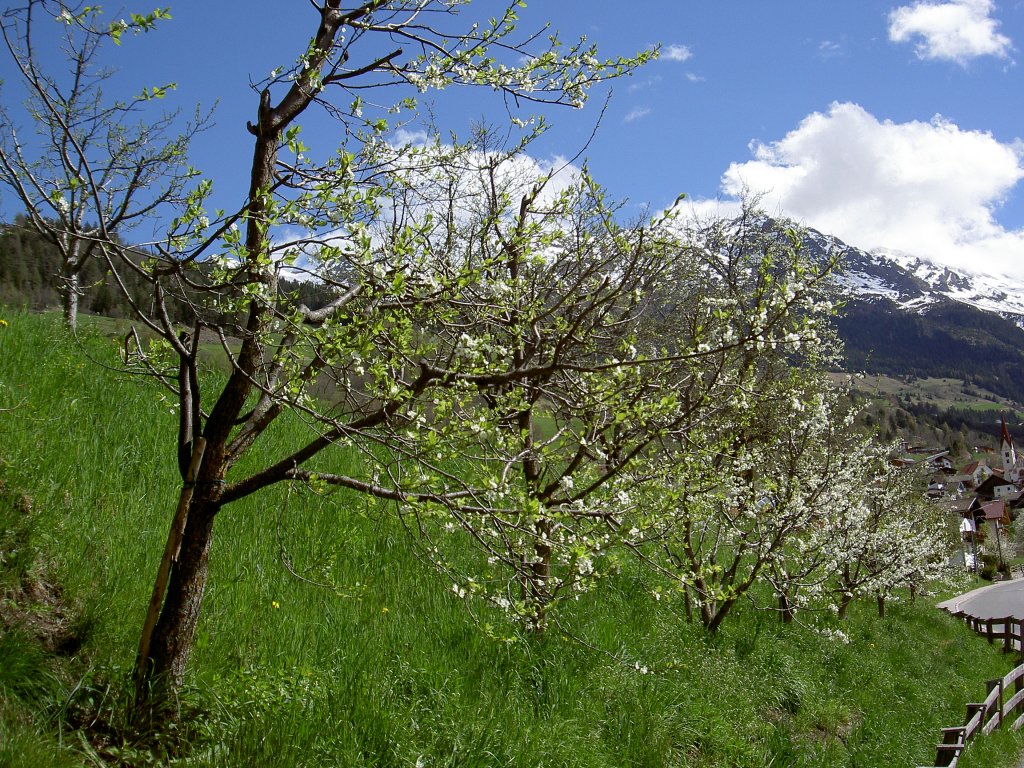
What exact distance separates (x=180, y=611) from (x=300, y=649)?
3.66 ft

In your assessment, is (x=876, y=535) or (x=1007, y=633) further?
(x=1007, y=633)

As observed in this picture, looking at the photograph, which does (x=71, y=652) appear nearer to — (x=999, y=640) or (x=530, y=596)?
(x=530, y=596)

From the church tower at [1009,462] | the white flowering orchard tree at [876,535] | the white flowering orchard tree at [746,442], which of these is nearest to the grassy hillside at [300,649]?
the white flowering orchard tree at [746,442]

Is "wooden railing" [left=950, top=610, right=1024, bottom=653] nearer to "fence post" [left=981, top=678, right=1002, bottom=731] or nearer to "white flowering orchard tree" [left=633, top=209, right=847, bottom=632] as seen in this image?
"fence post" [left=981, top=678, right=1002, bottom=731]

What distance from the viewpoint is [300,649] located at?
418cm

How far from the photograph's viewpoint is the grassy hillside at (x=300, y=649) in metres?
3.29

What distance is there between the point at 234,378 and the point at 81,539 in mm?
1932

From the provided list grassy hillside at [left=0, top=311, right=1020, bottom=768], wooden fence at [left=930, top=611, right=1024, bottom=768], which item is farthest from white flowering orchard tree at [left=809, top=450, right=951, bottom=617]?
grassy hillside at [left=0, top=311, right=1020, bottom=768]

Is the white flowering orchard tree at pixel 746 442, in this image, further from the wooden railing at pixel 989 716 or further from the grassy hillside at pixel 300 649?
the wooden railing at pixel 989 716

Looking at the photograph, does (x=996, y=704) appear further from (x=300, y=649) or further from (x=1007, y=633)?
(x=300, y=649)

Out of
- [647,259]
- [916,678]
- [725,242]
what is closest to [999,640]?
[916,678]

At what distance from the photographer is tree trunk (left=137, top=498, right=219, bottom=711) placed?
10.5 feet

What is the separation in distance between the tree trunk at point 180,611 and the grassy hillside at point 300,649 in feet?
0.48

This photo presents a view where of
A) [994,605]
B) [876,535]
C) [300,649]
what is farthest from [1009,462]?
[300,649]
